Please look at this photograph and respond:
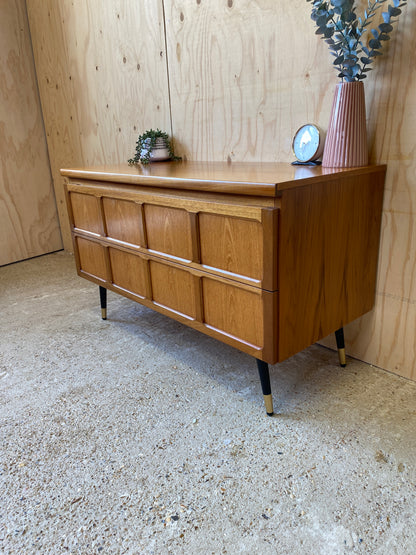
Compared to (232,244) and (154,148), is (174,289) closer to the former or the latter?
(232,244)

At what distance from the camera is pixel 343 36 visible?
1.23 m

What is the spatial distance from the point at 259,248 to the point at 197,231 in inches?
10.2

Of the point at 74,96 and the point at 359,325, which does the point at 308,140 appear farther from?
the point at 74,96

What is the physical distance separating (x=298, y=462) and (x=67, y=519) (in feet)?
2.07

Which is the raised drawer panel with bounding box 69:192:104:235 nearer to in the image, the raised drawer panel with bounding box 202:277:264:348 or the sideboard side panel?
the raised drawer panel with bounding box 202:277:264:348

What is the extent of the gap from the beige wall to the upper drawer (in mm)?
535

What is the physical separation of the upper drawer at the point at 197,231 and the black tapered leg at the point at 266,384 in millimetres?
290

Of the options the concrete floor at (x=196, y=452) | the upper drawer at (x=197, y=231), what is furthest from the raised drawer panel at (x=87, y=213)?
the concrete floor at (x=196, y=452)

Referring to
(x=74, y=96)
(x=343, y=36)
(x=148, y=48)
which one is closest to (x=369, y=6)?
(x=343, y=36)

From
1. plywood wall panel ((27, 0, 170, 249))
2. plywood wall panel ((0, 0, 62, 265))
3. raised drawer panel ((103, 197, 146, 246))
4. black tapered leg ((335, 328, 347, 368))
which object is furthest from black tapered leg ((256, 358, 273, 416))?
plywood wall panel ((0, 0, 62, 265))

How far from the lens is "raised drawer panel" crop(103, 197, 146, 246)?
1.57 m

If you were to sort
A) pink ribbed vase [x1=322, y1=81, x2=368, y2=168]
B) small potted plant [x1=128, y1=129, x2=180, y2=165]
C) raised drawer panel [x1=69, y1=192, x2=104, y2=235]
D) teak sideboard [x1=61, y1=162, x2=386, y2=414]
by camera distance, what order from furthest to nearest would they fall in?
small potted plant [x1=128, y1=129, x2=180, y2=165]
raised drawer panel [x1=69, y1=192, x2=104, y2=235]
pink ribbed vase [x1=322, y1=81, x2=368, y2=168]
teak sideboard [x1=61, y1=162, x2=386, y2=414]

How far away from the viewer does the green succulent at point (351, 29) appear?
1176 mm

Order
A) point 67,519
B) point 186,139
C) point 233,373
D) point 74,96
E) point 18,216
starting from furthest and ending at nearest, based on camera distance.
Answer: point 18,216
point 74,96
point 186,139
point 233,373
point 67,519
